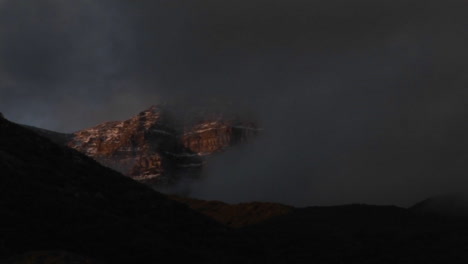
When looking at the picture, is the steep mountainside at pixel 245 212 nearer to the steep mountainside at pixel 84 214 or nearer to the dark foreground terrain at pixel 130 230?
the dark foreground terrain at pixel 130 230

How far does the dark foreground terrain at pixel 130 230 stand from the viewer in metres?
62.4

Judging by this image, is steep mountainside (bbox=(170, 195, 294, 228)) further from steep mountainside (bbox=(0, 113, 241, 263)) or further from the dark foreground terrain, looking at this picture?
steep mountainside (bbox=(0, 113, 241, 263))

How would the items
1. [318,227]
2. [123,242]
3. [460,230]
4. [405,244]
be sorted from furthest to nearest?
[318,227], [460,230], [405,244], [123,242]

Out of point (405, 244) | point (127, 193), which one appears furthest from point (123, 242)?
point (405, 244)

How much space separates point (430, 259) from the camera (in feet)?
286

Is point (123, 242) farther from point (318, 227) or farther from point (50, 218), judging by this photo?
point (318, 227)

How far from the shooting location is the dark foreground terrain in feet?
205

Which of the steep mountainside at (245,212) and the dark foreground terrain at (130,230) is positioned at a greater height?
the steep mountainside at (245,212)

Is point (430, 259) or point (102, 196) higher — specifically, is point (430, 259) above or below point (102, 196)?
below

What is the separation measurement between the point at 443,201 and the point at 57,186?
147760 mm

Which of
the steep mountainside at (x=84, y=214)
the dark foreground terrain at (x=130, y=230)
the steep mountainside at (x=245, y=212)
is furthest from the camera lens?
the steep mountainside at (x=245, y=212)

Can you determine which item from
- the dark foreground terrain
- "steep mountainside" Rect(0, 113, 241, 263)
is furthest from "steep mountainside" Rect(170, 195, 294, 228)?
"steep mountainside" Rect(0, 113, 241, 263)

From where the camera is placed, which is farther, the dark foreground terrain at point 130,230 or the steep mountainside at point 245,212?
the steep mountainside at point 245,212

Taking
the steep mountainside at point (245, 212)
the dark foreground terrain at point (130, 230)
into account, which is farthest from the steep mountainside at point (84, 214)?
the steep mountainside at point (245, 212)
